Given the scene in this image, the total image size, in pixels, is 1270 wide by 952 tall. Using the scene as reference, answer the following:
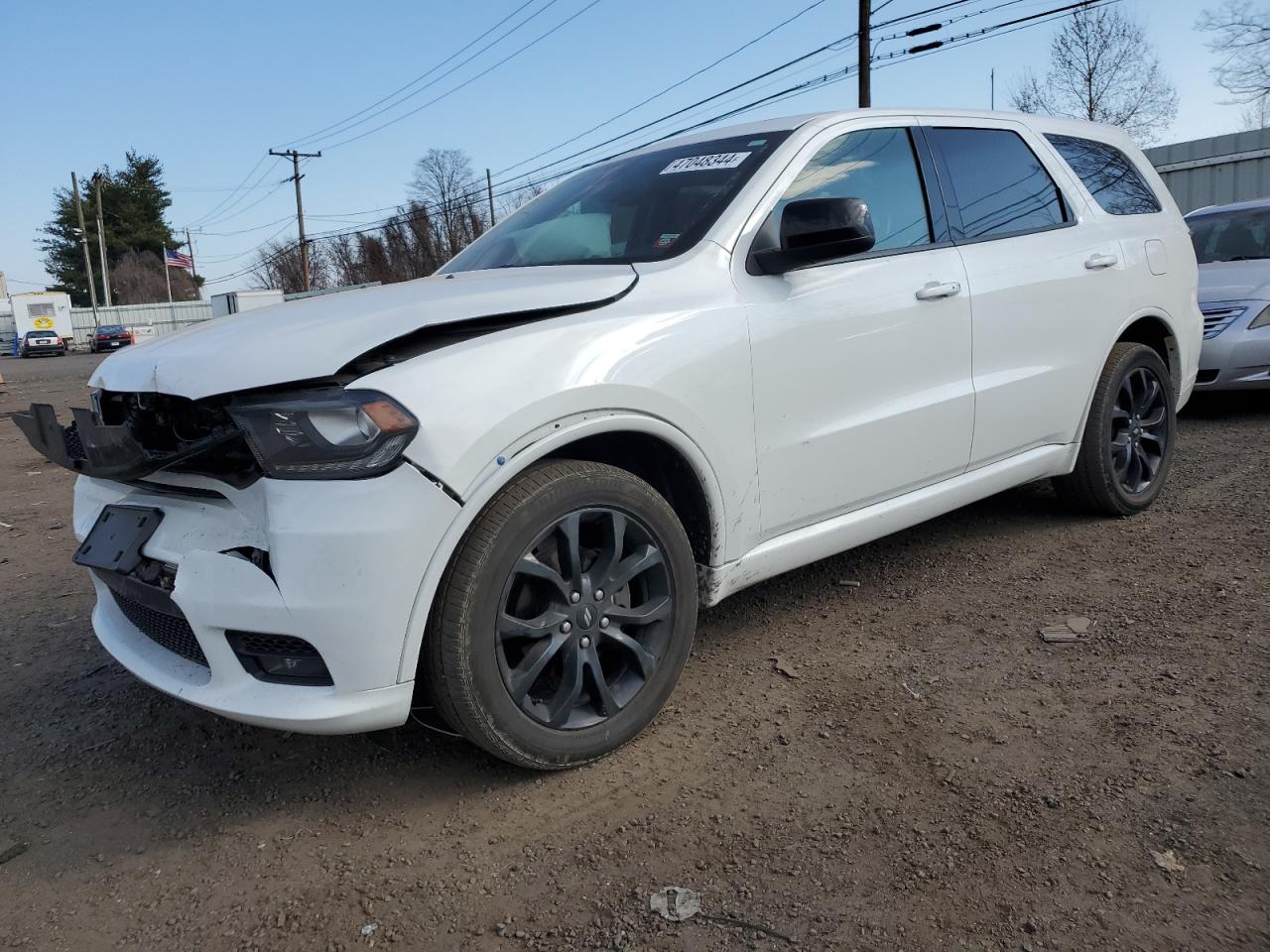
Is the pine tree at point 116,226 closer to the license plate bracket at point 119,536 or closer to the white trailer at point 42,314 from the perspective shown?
the white trailer at point 42,314

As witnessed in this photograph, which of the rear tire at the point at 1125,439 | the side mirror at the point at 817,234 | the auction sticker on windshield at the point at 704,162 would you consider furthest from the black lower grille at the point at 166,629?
the rear tire at the point at 1125,439

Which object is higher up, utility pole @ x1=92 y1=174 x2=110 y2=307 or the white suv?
utility pole @ x1=92 y1=174 x2=110 y2=307

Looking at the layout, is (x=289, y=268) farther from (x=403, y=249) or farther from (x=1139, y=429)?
(x=1139, y=429)

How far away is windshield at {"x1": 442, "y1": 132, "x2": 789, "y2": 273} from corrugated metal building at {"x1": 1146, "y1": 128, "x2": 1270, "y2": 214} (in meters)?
16.5

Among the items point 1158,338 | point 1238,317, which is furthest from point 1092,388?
point 1238,317

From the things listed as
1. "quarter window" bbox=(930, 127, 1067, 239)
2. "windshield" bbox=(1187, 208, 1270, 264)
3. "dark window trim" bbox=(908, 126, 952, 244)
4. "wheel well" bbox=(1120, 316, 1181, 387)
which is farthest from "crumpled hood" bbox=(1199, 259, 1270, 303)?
"dark window trim" bbox=(908, 126, 952, 244)

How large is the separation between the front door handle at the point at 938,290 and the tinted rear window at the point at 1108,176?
1326 mm

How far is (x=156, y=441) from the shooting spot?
2461 millimetres

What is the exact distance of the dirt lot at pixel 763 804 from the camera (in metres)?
1.96

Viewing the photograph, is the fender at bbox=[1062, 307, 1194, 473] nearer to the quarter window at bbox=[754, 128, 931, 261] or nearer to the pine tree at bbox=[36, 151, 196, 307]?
the quarter window at bbox=[754, 128, 931, 261]

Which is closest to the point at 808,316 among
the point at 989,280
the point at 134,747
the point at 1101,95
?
the point at 989,280

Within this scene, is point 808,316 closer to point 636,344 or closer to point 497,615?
point 636,344

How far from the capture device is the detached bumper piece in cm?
221

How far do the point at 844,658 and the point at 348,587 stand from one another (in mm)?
1783
